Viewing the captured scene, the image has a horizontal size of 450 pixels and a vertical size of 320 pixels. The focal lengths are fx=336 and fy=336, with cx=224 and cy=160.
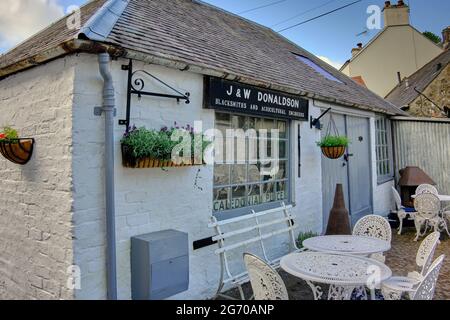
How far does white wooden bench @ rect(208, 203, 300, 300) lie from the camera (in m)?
4.09

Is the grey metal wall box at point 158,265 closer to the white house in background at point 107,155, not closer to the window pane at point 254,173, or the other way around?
the white house in background at point 107,155

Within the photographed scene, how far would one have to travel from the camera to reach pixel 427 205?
711cm

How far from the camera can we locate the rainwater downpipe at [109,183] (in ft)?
10.5

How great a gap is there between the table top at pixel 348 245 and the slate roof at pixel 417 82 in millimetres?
10719

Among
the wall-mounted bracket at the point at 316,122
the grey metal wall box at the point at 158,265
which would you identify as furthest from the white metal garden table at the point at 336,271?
the wall-mounted bracket at the point at 316,122

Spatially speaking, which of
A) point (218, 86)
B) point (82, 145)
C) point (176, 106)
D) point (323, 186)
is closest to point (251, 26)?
point (323, 186)

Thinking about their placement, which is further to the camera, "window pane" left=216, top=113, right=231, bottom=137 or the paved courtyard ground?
"window pane" left=216, top=113, right=231, bottom=137

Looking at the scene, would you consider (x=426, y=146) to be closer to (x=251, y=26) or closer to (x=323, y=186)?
(x=323, y=186)

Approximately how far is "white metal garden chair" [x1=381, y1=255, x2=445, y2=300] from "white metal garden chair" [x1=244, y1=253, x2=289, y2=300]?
109cm

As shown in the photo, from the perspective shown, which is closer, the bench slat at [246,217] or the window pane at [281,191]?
the bench slat at [246,217]

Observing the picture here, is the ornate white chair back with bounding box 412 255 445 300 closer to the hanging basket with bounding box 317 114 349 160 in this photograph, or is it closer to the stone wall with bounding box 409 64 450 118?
the hanging basket with bounding box 317 114 349 160

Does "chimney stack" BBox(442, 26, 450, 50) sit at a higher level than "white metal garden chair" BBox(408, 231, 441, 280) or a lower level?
higher

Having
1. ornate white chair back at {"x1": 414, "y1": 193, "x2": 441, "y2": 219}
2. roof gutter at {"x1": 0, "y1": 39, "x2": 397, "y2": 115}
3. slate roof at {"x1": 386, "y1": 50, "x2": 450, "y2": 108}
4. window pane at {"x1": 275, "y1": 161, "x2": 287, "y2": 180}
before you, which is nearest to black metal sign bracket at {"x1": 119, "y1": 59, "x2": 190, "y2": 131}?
roof gutter at {"x1": 0, "y1": 39, "x2": 397, "y2": 115}

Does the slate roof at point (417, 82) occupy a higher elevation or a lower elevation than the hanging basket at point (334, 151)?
higher
